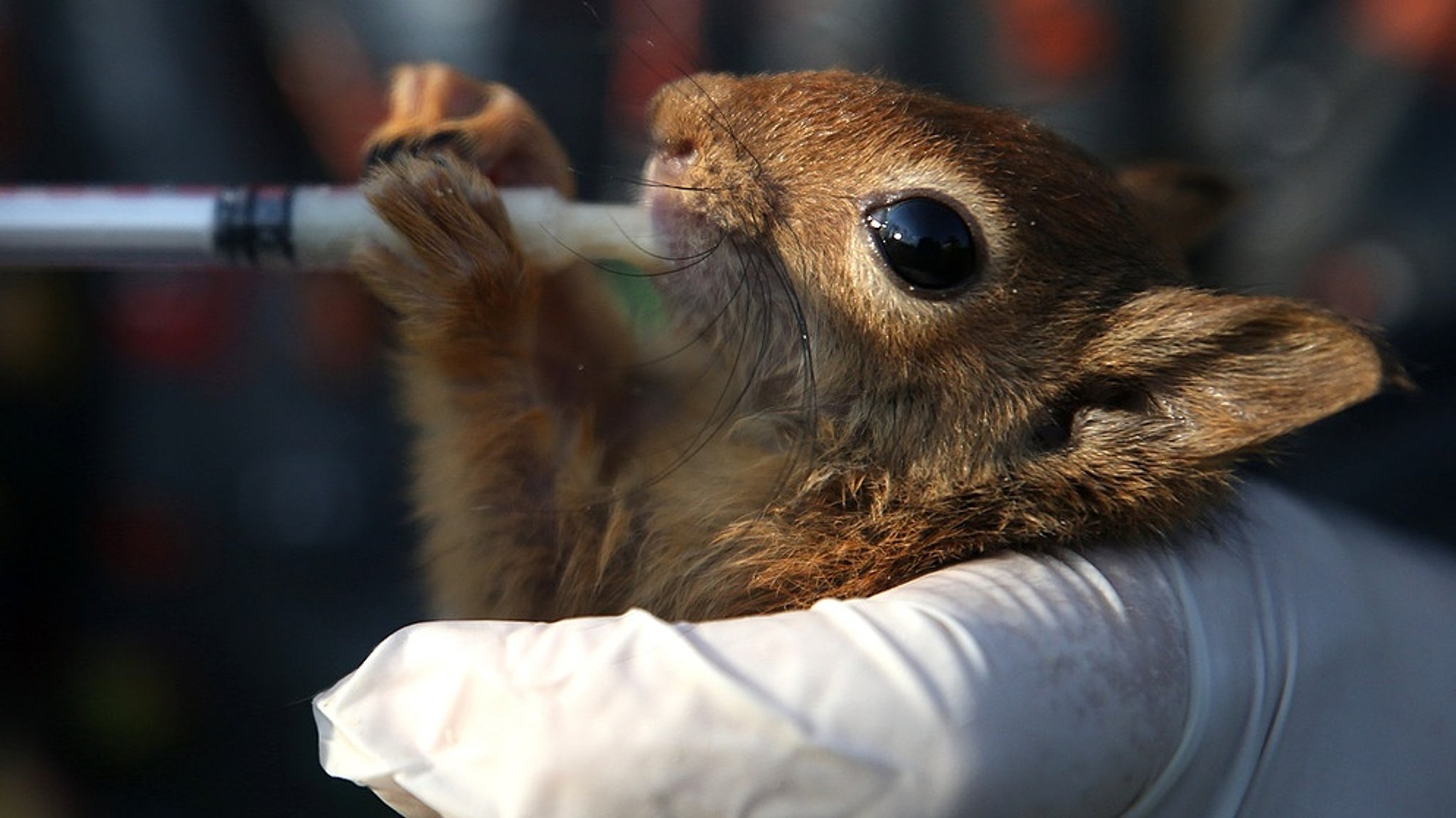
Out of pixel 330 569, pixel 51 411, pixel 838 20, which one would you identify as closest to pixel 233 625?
pixel 330 569

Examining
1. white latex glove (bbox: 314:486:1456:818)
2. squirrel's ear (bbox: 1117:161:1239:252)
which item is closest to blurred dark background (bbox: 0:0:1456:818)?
squirrel's ear (bbox: 1117:161:1239:252)

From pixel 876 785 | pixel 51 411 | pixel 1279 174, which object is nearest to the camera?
pixel 876 785

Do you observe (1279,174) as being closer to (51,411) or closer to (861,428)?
(861,428)

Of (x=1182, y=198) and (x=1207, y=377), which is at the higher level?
(x=1182, y=198)

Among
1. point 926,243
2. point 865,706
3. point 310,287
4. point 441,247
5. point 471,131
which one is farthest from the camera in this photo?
point 310,287

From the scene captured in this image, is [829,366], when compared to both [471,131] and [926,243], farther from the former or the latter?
[471,131]

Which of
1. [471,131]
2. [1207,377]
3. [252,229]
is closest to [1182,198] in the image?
[1207,377]

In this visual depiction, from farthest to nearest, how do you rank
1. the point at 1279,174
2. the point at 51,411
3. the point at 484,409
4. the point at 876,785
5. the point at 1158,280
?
the point at 1279,174 < the point at 51,411 < the point at 484,409 < the point at 1158,280 < the point at 876,785
